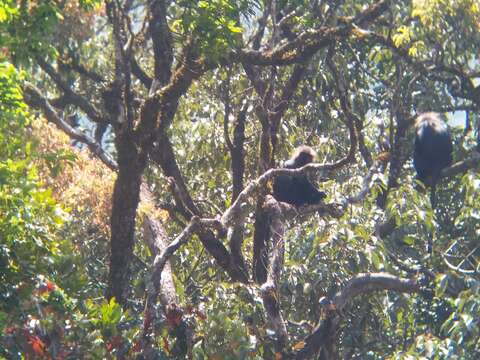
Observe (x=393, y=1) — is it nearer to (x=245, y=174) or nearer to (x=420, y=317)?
(x=245, y=174)

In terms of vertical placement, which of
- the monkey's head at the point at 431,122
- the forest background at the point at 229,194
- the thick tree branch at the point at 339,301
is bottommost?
the thick tree branch at the point at 339,301

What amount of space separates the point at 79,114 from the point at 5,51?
16.5 feet

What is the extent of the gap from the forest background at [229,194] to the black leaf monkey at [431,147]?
20cm

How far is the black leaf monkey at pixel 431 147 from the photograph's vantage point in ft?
31.2

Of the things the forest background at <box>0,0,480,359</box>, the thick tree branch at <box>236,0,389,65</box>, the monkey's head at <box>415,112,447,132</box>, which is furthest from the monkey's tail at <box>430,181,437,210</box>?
the thick tree branch at <box>236,0,389,65</box>

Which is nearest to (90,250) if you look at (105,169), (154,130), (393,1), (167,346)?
(105,169)

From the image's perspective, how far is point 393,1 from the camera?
8.12 metres

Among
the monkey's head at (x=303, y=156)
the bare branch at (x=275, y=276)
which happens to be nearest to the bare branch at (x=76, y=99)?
the bare branch at (x=275, y=276)

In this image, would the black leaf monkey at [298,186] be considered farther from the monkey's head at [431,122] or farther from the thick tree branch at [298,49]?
the thick tree branch at [298,49]

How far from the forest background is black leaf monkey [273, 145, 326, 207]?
195mm

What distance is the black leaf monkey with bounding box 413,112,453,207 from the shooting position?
9.51 metres

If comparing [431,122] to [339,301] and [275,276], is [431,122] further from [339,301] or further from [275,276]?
[275,276]

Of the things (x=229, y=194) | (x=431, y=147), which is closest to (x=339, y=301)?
(x=229, y=194)

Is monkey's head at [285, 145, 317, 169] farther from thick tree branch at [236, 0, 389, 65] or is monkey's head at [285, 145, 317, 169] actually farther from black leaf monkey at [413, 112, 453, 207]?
thick tree branch at [236, 0, 389, 65]
